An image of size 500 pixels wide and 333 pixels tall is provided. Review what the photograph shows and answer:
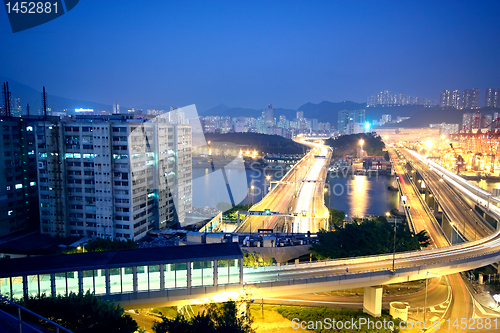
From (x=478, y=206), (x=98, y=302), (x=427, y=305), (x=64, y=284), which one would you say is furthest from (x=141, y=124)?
(x=478, y=206)

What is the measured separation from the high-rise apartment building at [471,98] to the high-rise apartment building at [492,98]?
2005mm

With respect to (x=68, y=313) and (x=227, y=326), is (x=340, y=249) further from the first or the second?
(x=68, y=313)

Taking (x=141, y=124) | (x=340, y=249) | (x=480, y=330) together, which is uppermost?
(x=141, y=124)

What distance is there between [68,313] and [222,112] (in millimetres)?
47325

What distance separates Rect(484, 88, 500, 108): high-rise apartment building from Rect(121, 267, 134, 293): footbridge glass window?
4834 centimetres

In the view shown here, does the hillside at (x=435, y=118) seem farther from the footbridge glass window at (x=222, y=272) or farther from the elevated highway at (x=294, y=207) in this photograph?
the footbridge glass window at (x=222, y=272)

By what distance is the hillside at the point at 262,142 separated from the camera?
969 inches

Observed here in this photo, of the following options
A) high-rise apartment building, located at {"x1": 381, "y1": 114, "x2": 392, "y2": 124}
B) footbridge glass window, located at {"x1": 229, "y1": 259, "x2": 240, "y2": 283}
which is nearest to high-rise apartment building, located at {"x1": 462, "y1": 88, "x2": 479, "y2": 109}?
high-rise apartment building, located at {"x1": 381, "y1": 114, "x2": 392, "y2": 124}

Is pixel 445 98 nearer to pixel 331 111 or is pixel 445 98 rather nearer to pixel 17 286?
pixel 331 111

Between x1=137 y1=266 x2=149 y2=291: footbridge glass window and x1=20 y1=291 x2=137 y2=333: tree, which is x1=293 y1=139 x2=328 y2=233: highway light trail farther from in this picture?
x1=20 y1=291 x2=137 y2=333: tree

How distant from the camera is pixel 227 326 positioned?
89.6 inches

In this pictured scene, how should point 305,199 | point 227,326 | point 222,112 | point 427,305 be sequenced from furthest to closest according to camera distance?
point 222,112
point 305,199
point 427,305
point 227,326

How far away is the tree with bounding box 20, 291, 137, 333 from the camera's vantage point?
2031 millimetres

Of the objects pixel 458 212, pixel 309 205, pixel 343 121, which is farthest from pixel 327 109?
pixel 458 212
